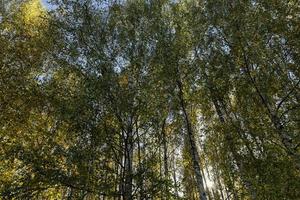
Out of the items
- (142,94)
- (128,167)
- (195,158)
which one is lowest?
(128,167)

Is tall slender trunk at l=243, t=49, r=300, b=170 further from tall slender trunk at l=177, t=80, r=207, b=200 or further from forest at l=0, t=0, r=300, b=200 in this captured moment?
tall slender trunk at l=177, t=80, r=207, b=200

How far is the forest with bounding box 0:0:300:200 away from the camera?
Result: 11367 mm

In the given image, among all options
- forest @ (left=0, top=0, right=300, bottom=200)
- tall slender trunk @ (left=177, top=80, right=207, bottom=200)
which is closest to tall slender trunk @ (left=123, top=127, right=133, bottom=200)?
forest @ (left=0, top=0, right=300, bottom=200)

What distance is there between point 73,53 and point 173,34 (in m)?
6.39

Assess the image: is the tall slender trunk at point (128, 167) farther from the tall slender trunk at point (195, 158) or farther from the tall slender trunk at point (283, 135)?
the tall slender trunk at point (283, 135)

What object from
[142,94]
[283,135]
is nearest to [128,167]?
[142,94]

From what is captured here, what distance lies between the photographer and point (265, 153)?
11.7 m

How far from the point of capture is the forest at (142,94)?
448 inches

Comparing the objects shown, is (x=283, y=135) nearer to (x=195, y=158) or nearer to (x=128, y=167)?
(x=195, y=158)

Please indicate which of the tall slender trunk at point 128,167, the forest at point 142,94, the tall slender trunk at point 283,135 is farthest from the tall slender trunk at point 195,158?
the tall slender trunk at point 283,135

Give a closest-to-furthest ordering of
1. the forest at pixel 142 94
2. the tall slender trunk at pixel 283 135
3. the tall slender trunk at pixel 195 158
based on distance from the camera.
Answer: the tall slender trunk at pixel 283 135 → the forest at pixel 142 94 → the tall slender trunk at pixel 195 158

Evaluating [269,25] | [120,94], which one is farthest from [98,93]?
[269,25]

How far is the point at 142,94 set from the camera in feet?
42.7

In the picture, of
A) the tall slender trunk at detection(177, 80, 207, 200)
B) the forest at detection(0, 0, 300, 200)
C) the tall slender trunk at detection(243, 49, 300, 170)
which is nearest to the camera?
the tall slender trunk at detection(243, 49, 300, 170)
